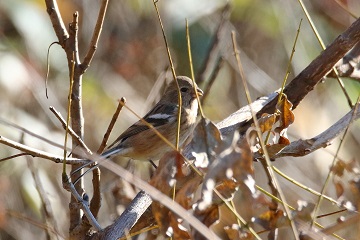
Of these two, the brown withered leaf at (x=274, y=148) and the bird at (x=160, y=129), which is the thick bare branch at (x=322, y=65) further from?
the bird at (x=160, y=129)

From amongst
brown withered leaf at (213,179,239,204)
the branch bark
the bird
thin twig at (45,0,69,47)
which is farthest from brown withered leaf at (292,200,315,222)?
the bird

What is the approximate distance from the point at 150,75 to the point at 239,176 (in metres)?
4.39

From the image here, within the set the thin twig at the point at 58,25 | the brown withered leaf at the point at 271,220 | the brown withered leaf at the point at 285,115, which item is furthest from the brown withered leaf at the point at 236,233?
the thin twig at the point at 58,25

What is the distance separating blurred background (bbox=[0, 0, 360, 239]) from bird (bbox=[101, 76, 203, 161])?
0.11 meters

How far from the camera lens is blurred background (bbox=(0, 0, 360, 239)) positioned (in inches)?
187

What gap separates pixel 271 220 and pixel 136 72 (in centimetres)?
432

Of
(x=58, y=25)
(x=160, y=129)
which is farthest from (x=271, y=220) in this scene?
(x=160, y=129)

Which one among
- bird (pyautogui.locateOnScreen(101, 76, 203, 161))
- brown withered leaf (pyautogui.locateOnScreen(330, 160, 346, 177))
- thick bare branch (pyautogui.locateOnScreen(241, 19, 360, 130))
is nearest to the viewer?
brown withered leaf (pyautogui.locateOnScreen(330, 160, 346, 177))

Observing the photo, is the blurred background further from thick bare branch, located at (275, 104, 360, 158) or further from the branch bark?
thick bare branch, located at (275, 104, 360, 158)

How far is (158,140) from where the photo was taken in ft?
13.6

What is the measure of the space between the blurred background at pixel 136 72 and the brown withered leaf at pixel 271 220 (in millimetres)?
2156

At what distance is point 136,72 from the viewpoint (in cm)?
616

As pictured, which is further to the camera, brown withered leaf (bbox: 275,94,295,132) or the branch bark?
the branch bark

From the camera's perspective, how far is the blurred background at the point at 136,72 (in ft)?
15.6
